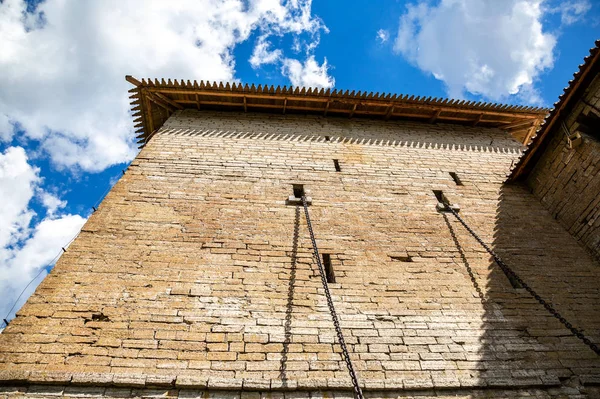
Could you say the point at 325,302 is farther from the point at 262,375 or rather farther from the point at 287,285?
the point at 262,375

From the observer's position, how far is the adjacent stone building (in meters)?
3.08

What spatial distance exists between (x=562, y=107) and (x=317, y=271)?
5.24m

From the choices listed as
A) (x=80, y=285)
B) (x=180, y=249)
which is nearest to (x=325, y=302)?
(x=180, y=249)

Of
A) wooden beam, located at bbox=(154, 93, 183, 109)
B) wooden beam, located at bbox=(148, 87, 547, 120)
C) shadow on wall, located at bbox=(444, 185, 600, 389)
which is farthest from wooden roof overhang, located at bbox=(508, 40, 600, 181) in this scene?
wooden beam, located at bbox=(154, 93, 183, 109)

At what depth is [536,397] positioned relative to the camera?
10.3 ft

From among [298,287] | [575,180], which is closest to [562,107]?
[575,180]

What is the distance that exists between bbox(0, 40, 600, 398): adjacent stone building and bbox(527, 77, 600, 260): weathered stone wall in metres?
0.03

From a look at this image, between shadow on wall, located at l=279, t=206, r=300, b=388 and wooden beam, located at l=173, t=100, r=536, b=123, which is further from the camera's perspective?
wooden beam, located at l=173, t=100, r=536, b=123

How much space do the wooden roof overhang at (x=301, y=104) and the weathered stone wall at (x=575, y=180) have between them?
2.55 metres

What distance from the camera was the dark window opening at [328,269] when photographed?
416 cm

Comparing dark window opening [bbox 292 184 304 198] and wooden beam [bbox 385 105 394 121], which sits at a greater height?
wooden beam [bbox 385 105 394 121]

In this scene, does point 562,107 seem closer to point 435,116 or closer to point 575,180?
point 575,180

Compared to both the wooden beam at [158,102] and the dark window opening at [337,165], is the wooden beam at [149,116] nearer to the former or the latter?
the wooden beam at [158,102]

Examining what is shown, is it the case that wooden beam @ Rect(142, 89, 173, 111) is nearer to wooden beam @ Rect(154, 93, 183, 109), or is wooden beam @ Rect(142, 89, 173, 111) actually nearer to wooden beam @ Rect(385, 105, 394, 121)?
wooden beam @ Rect(154, 93, 183, 109)
